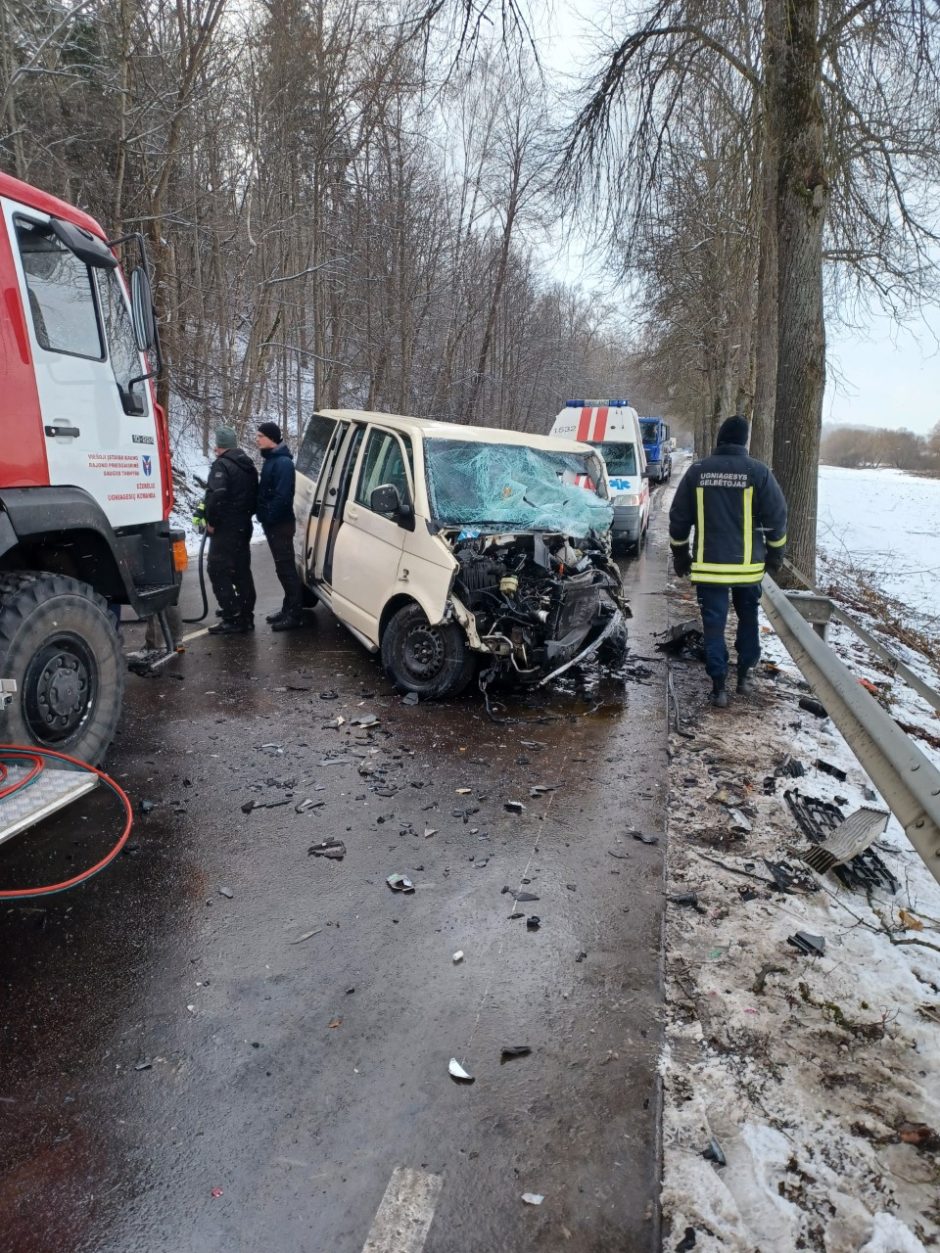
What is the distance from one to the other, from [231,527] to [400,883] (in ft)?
15.4

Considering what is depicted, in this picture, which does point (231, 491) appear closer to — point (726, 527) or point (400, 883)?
point (726, 527)

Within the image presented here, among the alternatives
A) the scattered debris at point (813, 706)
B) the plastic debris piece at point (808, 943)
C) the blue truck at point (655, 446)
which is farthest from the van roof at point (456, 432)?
the blue truck at point (655, 446)

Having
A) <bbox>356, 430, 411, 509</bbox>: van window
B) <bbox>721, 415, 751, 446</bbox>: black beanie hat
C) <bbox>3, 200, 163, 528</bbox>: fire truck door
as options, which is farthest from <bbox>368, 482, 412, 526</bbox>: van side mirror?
<bbox>721, 415, 751, 446</bbox>: black beanie hat

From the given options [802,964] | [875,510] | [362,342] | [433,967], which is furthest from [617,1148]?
[875,510]

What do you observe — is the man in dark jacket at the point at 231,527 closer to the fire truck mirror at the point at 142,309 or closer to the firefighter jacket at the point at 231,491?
the firefighter jacket at the point at 231,491

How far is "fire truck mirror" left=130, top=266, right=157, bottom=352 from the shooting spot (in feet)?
14.6

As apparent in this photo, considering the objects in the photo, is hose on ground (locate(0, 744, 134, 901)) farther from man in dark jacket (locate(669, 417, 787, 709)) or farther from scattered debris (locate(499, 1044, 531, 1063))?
man in dark jacket (locate(669, 417, 787, 709))

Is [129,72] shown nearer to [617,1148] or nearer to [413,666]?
[413,666]

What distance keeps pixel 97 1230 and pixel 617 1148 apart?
1.42m

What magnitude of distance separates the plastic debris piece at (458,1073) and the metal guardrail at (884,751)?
5.35 ft

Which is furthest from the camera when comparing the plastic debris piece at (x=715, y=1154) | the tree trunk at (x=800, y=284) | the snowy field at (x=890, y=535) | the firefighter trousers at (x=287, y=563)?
the snowy field at (x=890, y=535)

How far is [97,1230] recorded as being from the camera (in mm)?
1915

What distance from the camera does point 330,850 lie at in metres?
3.75

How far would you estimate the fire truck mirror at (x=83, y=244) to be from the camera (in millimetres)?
3852
